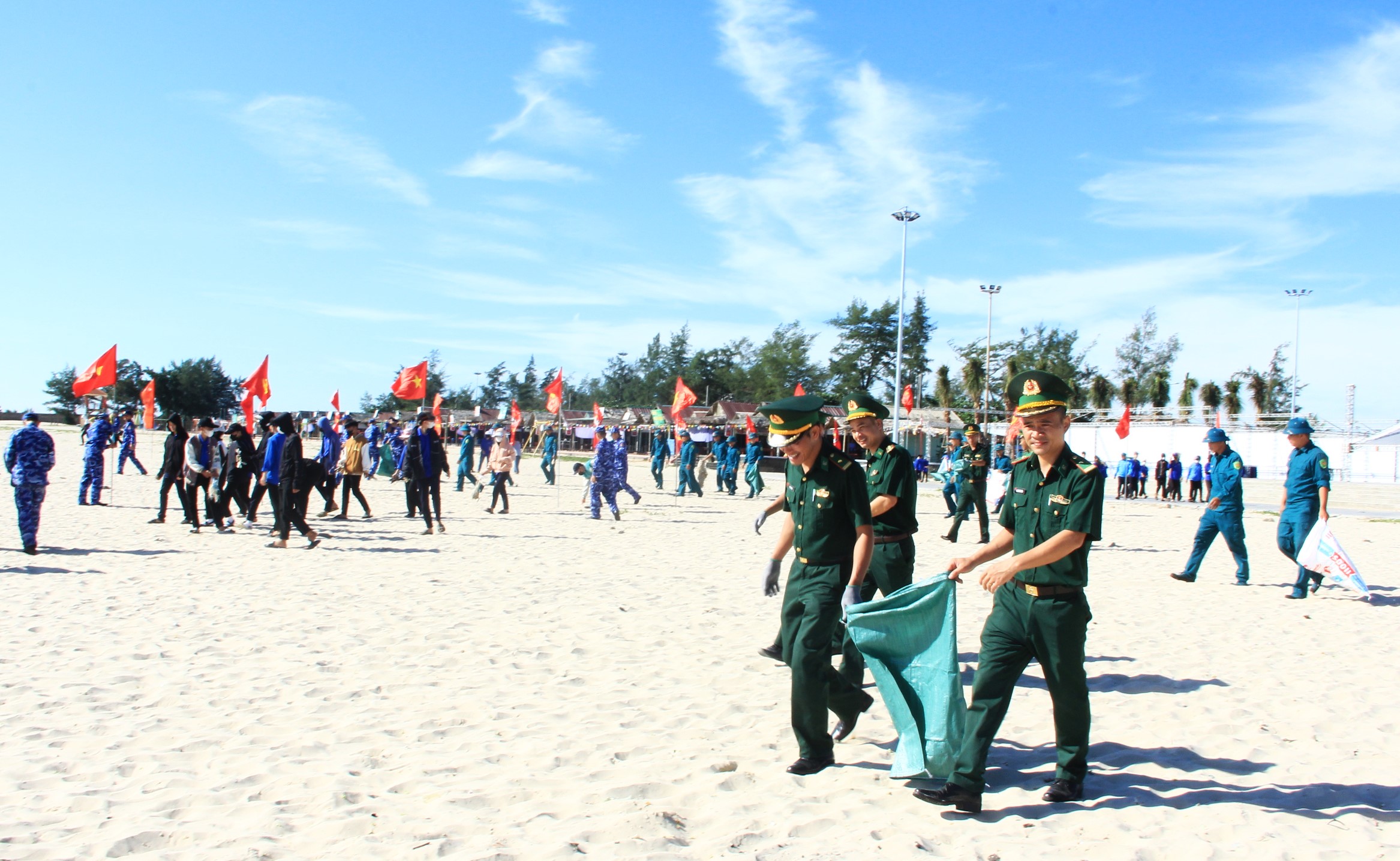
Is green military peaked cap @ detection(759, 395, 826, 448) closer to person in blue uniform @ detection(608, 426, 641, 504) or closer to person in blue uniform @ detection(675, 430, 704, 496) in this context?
person in blue uniform @ detection(608, 426, 641, 504)

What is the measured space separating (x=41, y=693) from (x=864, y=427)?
5331 mm

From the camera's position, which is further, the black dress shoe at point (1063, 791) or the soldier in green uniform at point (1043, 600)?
the black dress shoe at point (1063, 791)

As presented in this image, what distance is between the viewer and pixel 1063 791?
4.23 meters

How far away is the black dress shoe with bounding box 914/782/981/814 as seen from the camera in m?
4.05

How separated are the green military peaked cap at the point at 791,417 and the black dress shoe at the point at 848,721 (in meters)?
1.48

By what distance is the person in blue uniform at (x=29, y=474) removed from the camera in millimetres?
10977

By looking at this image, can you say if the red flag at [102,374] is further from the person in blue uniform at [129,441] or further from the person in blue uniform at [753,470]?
the person in blue uniform at [753,470]

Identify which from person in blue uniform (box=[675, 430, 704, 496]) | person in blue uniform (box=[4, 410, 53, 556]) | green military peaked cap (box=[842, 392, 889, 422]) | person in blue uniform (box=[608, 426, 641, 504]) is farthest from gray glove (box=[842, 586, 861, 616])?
person in blue uniform (box=[675, 430, 704, 496])

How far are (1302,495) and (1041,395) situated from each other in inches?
305

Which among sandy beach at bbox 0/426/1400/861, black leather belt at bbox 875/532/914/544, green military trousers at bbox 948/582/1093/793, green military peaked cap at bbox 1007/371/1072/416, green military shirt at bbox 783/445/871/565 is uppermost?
green military peaked cap at bbox 1007/371/1072/416

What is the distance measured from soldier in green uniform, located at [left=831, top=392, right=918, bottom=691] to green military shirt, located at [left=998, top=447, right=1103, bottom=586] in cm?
123

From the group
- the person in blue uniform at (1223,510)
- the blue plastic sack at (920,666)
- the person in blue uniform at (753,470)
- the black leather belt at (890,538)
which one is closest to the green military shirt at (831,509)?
the blue plastic sack at (920,666)

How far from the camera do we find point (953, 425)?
51.4 metres

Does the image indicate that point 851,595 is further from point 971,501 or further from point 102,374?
point 102,374
